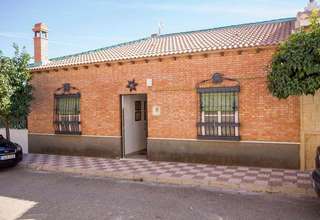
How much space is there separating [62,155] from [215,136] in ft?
20.8

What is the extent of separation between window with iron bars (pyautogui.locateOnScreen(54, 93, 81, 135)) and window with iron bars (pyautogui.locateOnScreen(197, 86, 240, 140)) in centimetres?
504

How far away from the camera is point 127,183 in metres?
7.48

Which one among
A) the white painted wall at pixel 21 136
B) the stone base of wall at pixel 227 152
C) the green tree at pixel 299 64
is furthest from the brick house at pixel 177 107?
the green tree at pixel 299 64

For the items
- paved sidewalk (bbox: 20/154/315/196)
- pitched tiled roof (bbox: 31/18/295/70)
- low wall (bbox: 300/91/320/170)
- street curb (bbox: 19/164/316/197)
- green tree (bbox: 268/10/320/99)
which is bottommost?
street curb (bbox: 19/164/316/197)

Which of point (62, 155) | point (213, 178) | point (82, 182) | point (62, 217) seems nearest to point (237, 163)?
point (213, 178)

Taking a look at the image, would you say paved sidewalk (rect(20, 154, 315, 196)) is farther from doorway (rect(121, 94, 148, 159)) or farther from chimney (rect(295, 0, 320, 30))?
chimney (rect(295, 0, 320, 30))

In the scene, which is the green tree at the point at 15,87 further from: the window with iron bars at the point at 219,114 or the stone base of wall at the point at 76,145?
the window with iron bars at the point at 219,114

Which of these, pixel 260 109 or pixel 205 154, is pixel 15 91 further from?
pixel 260 109

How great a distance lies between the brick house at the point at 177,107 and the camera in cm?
831

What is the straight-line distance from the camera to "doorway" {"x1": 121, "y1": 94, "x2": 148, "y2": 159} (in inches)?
419

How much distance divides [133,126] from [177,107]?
259 centimetres

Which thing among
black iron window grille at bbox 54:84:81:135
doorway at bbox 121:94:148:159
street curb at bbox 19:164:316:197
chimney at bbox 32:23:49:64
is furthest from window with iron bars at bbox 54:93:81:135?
chimney at bbox 32:23:49:64

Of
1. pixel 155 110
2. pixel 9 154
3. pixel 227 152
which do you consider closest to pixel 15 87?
pixel 9 154

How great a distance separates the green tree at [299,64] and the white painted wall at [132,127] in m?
5.75
